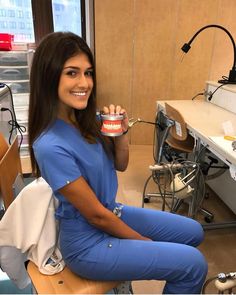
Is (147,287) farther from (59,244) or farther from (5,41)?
(5,41)

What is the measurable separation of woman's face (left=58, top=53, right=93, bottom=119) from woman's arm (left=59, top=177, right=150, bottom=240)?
27cm

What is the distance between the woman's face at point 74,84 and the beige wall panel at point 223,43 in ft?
9.05

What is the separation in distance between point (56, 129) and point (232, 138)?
1.01 meters

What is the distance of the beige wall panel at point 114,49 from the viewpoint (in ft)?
10.1

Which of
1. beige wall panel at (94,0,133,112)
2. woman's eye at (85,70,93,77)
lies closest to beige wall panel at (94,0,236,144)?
beige wall panel at (94,0,133,112)

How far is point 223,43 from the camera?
130 inches

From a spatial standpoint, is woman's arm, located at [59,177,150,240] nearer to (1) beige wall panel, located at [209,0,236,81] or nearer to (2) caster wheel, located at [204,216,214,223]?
(2) caster wheel, located at [204,216,214,223]

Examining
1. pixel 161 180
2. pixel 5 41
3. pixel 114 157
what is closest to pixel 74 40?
pixel 114 157

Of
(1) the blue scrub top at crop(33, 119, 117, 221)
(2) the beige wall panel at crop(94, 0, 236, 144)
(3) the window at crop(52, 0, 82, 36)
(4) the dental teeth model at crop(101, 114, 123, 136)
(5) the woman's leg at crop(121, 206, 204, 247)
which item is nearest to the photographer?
(1) the blue scrub top at crop(33, 119, 117, 221)

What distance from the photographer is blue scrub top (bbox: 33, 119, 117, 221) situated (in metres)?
0.89

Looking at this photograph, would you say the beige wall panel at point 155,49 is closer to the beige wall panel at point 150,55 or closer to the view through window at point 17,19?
the beige wall panel at point 150,55

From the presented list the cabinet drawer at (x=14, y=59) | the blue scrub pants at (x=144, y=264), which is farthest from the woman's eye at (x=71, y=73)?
the cabinet drawer at (x=14, y=59)

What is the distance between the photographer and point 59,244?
101 centimetres

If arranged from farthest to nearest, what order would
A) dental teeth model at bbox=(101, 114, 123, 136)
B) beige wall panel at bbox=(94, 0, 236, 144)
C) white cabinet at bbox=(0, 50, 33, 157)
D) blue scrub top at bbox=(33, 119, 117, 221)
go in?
beige wall panel at bbox=(94, 0, 236, 144) < white cabinet at bbox=(0, 50, 33, 157) < dental teeth model at bbox=(101, 114, 123, 136) < blue scrub top at bbox=(33, 119, 117, 221)
